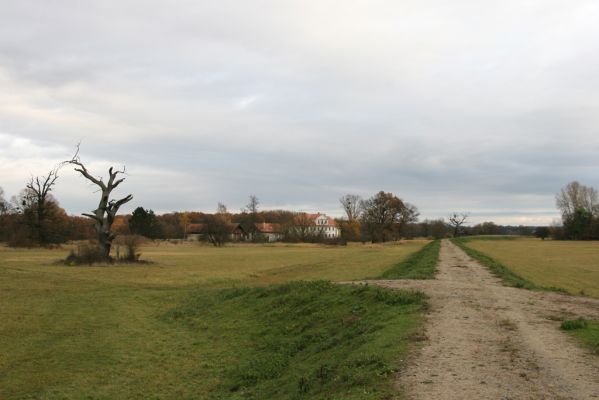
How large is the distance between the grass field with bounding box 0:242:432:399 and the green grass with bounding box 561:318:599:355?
12.0 feet

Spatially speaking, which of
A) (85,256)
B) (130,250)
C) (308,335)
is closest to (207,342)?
(308,335)

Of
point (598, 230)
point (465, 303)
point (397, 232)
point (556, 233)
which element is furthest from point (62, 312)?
point (556, 233)

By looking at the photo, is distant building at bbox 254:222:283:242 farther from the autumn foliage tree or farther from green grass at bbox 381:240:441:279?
green grass at bbox 381:240:441:279

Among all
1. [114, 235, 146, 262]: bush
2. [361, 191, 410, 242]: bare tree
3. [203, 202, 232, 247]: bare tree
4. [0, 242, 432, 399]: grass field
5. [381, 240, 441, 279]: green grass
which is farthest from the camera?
[361, 191, 410, 242]: bare tree

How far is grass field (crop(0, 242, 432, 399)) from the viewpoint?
1080cm

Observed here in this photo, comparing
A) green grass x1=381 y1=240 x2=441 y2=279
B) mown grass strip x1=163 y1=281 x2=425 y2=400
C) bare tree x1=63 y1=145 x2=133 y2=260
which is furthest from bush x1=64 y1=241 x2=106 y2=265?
green grass x1=381 y1=240 x2=441 y2=279

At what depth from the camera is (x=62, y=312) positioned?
2094cm

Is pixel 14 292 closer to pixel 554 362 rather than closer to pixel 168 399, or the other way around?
pixel 168 399

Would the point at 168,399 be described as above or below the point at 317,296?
below

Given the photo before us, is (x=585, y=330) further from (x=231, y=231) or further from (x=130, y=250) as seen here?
(x=231, y=231)

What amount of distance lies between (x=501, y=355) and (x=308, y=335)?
6570mm

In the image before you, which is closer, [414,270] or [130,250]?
[414,270]

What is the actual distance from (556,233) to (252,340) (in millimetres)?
159687

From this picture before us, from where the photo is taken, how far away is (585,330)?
11477mm
